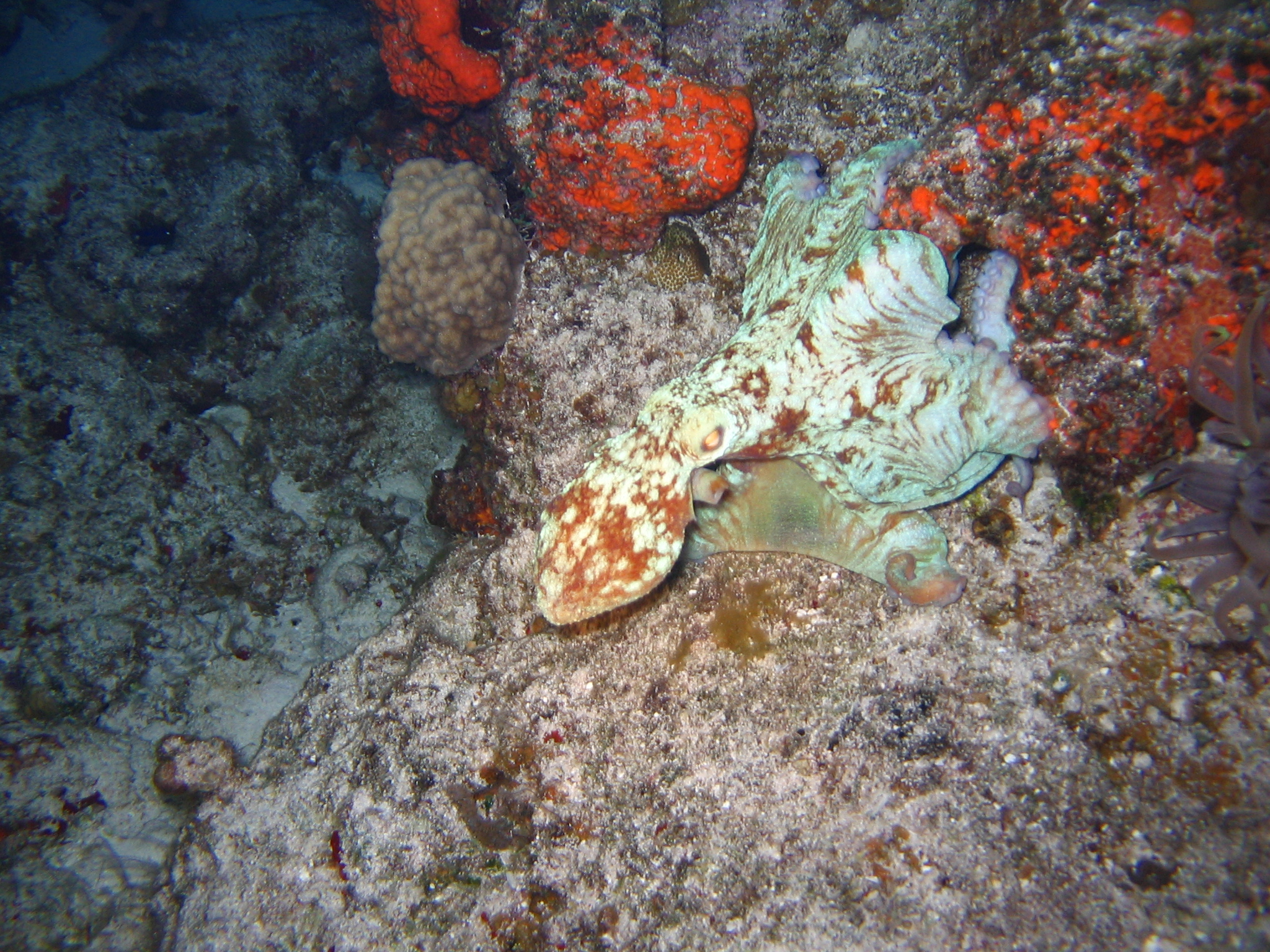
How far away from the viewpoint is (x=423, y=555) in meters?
4.60

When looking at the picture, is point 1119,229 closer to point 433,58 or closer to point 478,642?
point 478,642

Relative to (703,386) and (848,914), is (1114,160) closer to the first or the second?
(703,386)

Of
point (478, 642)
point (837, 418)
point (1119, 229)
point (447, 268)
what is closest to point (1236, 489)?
point (1119, 229)

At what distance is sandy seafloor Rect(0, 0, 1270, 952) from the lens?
1.89m

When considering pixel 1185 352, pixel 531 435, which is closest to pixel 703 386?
pixel 531 435

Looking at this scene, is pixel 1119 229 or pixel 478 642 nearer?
pixel 1119 229

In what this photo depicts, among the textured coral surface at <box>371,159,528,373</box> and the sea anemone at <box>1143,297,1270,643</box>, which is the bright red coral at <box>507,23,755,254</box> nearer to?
the textured coral surface at <box>371,159,528,373</box>

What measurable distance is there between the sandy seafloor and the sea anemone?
10cm

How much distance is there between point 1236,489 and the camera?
188 centimetres

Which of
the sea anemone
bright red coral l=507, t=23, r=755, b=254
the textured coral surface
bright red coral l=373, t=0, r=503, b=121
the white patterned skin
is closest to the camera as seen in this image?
the sea anemone

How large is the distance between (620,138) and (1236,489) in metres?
3.38

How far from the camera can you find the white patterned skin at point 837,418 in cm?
221

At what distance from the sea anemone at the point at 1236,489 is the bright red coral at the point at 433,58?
15.9 feet

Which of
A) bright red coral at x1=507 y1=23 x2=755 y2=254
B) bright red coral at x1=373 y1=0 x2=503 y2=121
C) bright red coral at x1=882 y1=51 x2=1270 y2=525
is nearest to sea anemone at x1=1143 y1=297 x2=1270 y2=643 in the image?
bright red coral at x1=882 y1=51 x2=1270 y2=525
